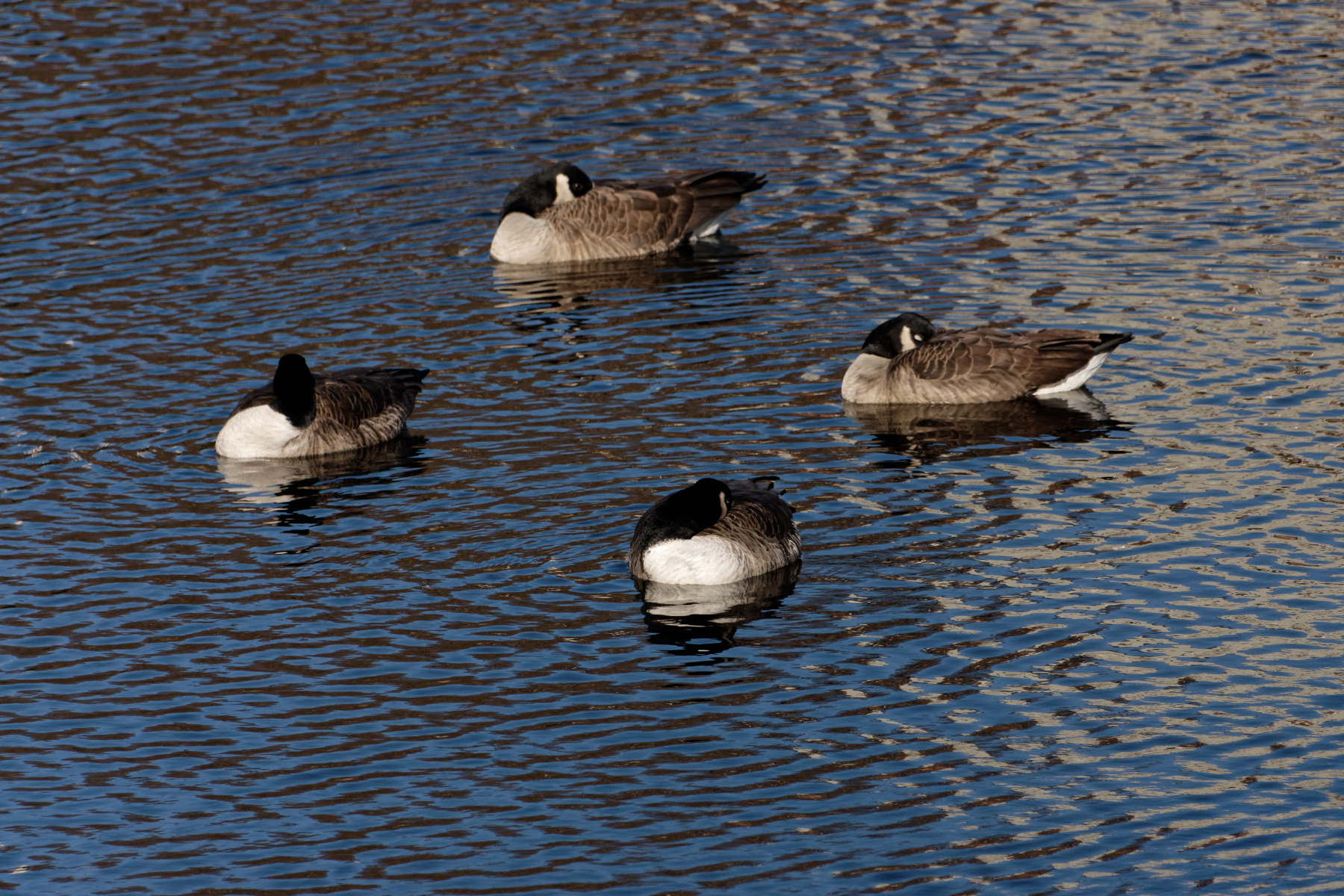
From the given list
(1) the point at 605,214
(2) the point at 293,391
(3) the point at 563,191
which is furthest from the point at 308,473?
(1) the point at 605,214

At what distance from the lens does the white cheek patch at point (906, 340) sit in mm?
21219

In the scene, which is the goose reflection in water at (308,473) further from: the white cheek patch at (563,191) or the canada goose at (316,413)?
the white cheek patch at (563,191)

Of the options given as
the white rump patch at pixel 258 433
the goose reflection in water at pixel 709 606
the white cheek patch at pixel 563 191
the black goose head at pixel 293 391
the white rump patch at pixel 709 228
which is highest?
the white cheek patch at pixel 563 191

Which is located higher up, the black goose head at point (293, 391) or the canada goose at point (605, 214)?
the canada goose at point (605, 214)

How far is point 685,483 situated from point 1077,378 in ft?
18.1

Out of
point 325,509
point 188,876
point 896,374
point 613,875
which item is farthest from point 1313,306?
point 188,876

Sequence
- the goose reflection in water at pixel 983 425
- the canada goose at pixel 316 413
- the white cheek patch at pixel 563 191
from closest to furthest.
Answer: the goose reflection in water at pixel 983 425
the canada goose at pixel 316 413
the white cheek patch at pixel 563 191

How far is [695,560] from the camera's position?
52.4 ft

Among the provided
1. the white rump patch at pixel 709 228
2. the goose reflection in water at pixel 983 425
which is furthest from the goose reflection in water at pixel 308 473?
the white rump patch at pixel 709 228

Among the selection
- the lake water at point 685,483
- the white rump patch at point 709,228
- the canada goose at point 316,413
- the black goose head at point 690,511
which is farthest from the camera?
the white rump patch at point 709,228

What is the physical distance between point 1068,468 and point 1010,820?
7404 mm

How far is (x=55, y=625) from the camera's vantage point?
15.8 meters

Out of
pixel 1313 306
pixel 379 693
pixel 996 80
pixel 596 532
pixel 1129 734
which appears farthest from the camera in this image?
pixel 996 80

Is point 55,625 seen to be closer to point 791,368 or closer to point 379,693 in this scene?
point 379,693
